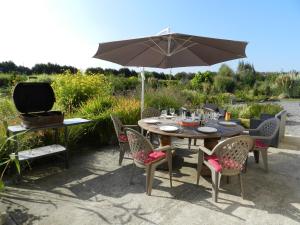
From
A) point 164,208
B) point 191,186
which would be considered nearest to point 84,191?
point 164,208

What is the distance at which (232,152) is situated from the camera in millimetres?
3102

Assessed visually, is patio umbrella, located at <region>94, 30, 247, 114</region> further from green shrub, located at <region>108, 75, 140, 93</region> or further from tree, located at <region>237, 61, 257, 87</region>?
tree, located at <region>237, 61, 257, 87</region>

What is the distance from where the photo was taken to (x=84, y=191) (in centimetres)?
338

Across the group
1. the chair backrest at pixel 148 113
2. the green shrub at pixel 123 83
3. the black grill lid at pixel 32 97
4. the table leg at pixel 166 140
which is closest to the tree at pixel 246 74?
the green shrub at pixel 123 83

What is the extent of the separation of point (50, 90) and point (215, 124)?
3217 millimetres

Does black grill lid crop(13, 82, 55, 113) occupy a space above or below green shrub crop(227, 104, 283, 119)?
above

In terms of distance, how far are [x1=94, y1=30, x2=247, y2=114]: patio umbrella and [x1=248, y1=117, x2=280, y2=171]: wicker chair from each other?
1.43m

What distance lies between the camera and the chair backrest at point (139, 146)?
10.8ft

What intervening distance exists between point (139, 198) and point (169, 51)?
2.76 meters

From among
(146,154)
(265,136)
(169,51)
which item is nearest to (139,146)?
(146,154)

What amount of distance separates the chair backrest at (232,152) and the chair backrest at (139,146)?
94 centimetres

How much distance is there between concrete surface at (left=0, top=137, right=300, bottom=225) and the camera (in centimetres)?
273

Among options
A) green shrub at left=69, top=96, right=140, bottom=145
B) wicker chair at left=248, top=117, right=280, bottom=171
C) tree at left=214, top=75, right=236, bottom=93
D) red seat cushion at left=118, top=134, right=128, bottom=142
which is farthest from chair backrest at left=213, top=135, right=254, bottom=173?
tree at left=214, top=75, right=236, bottom=93

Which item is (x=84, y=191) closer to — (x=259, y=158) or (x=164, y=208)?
(x=164, y=208)
